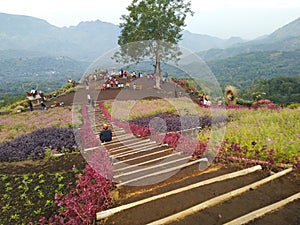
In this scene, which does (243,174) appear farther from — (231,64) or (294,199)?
(231,64)

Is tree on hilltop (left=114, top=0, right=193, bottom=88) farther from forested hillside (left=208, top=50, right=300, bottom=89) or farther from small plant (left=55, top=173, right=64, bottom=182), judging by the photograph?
forested hillside (left=208, top=50, right=300, bottom=89)

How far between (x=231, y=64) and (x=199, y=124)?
7390 inches

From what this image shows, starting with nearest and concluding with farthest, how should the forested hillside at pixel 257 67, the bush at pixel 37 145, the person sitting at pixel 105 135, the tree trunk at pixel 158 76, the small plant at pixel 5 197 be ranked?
the small plant at pixel 5 197 → the person sitting at pixel 105 135 → the bush at pixel 37 145 → the tree trunk at pixel 158 76 → the forested hillside at pixel 257 67

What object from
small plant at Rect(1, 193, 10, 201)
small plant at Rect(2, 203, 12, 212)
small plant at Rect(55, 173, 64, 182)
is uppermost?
small plant at Rect(55, 173, 64, 182)

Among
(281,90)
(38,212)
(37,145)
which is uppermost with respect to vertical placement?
(38,212)

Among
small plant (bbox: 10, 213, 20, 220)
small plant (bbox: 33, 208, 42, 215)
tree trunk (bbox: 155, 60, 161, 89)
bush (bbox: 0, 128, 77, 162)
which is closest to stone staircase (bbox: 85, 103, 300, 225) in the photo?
small plant (bbox: 33, 208, 42, 215)

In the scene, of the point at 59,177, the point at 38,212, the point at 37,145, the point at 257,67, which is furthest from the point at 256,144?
the point at 257,67

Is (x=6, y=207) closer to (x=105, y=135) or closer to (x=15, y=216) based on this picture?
(x=15, y=216)

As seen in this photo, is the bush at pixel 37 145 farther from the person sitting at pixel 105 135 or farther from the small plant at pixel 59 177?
the small plant at pixel 59 177

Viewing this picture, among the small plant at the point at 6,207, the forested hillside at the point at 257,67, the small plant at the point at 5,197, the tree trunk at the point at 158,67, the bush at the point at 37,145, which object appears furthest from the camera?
the forested hillside at the point at 257,67

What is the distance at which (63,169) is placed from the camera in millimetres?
6582

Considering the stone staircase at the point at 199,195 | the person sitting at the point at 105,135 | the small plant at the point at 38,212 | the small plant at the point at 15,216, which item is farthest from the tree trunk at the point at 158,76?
the small plant at the point at 15,216

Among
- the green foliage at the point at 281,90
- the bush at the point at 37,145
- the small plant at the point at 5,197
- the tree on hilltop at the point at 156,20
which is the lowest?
the green foliage at the point at 281,90

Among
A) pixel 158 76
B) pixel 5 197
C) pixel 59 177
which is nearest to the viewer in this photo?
pixel 5 197
